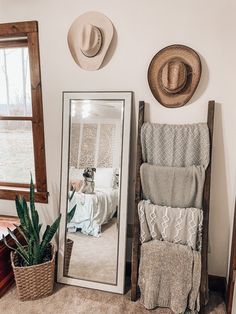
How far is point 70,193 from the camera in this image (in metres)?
2.13

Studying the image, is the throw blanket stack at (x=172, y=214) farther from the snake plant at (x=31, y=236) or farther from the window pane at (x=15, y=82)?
the window pane at (x=15, y=82)

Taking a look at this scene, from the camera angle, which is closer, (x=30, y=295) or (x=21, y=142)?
(x=30, y=295)

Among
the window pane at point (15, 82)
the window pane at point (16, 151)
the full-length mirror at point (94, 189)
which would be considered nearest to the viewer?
the full-length mirror at point (94, 189)

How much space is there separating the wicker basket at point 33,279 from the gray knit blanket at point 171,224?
0.75 meters

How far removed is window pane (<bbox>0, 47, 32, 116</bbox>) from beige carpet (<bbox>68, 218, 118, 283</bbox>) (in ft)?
3.81

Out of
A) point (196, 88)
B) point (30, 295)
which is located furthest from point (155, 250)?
point (196, 88)

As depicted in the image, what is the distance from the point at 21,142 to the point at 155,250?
4.82 ft

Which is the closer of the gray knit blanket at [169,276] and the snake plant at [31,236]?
the gray knit blanket at [169,276]

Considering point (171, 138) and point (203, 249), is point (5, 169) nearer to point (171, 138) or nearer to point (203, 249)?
point (171, 138)

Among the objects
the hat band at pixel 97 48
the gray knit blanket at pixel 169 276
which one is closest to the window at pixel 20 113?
the hat band at pixel 97 48

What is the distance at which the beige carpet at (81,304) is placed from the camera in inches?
72.6

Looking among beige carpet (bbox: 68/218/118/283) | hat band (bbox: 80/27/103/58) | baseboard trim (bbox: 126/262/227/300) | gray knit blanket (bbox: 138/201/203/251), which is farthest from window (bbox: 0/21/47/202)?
baseboard trim (bbox: 126/262/227/300)

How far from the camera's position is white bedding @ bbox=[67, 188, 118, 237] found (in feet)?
6.66

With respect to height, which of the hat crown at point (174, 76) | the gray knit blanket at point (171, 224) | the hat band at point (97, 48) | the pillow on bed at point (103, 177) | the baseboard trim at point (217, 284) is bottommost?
the baseboard trim at point (217, 284)
